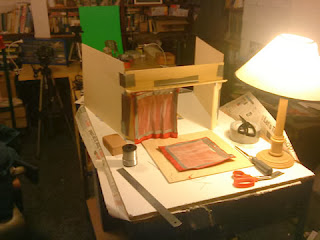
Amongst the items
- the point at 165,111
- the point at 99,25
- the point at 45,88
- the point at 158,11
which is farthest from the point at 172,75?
the point at 158,11

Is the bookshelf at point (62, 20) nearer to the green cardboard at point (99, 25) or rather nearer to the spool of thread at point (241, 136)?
the green cardboard at point (99, 25)

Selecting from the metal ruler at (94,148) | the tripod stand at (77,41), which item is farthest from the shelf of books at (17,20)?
the metal ruler at (94,148)

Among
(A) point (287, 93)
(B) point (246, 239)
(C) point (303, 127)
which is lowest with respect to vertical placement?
(B) point (246, 239)

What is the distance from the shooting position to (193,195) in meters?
1.15

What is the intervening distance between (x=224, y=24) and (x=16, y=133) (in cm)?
263

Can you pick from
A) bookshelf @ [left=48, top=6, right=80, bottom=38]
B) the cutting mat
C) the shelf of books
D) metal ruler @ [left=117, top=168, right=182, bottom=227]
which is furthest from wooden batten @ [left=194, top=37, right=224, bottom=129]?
the shelf of books

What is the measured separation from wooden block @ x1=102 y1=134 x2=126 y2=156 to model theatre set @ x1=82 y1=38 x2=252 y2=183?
0.07 m

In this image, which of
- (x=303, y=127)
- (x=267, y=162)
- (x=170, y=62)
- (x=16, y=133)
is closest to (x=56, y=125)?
(x=170, y=62)

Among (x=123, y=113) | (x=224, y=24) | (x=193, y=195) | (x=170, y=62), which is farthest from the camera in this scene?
(x=224, y=24)

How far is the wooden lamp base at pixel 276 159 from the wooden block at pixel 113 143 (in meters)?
0.59

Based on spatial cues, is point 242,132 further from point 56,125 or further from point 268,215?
point 56,125

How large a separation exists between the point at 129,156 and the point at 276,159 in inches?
23.7

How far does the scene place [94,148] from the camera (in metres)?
1.50

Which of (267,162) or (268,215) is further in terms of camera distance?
(268,215)
